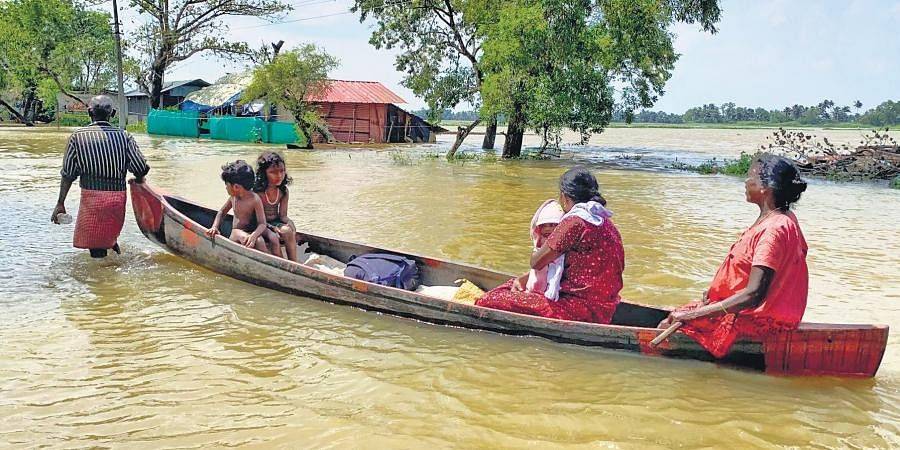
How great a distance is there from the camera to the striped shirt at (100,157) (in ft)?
22.0

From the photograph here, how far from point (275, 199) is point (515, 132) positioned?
59.5ft

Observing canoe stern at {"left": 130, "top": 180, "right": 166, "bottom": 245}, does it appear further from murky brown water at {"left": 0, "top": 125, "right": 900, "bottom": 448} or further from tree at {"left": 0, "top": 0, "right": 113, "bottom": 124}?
tree at {"left": 0, "top": 0, "right": 113, "bottom": 124}

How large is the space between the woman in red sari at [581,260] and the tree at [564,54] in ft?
48.8

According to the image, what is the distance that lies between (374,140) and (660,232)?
23990mm

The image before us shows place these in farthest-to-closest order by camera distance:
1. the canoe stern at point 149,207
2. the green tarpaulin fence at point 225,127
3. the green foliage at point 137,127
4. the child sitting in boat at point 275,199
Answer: the green foliage at point 137,127 < the green tarpaulin fence at point 225,127 < the canoe stern at point 149,207 < the child sitting in boat at point 275,199

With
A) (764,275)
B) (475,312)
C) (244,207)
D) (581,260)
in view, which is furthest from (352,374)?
(764,275)

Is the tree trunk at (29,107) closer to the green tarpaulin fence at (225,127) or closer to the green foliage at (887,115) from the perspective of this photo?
the green tarpaulin fence at (225,127)

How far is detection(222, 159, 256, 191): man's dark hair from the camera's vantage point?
245 inches

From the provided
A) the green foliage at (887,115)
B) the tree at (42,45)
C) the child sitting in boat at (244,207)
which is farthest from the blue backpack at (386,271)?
the green foliage at (887,115)

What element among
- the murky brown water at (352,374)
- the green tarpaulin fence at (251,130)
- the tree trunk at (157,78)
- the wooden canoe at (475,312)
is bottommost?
the murky brown water at (352,374)

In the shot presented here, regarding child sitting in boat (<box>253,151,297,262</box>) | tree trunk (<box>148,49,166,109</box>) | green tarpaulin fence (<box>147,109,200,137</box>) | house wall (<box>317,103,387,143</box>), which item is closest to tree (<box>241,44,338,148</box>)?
house wall (<box>317,103,387,143</box>)

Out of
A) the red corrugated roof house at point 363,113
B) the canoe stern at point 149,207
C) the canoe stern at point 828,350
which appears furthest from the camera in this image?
the red corrugated roof house at point 363,113

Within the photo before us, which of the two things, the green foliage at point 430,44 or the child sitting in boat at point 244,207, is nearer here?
the child sitting in boat at point 244,207

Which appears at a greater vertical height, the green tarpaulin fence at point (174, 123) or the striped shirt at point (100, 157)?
the green tarpaulin fence at point (174, 123)
